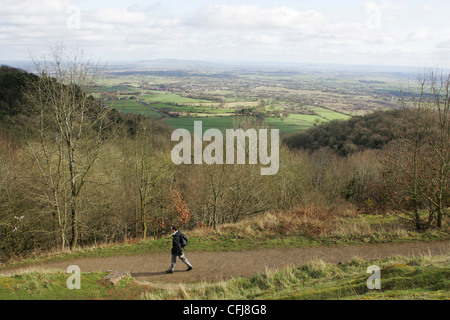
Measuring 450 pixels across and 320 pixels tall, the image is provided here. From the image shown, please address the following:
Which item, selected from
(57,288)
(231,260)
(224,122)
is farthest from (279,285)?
(224,122)

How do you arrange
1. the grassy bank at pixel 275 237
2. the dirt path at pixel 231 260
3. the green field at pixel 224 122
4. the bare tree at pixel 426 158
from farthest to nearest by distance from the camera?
the green field at pixel 224 122 → the bare tree at pixel 426 158 → the grassy bank at pixel 275 237 → the dirt path at pixel 231 260

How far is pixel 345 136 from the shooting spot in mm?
59250

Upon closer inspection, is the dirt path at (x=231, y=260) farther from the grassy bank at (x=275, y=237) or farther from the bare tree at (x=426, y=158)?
the bare tree at (x=426, y=158)

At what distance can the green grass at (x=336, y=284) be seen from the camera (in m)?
6.78

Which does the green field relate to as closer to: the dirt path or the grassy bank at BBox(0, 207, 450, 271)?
the grassy bank at BBox(0, 207, 450, 271)

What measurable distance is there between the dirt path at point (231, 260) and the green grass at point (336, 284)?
4.60 ft

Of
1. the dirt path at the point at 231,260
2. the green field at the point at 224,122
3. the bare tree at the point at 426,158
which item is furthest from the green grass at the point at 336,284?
the green field at the point at 224,122

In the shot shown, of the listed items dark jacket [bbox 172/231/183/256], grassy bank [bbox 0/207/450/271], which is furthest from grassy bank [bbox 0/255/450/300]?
grassy bank [bbox 0/207/450/271]

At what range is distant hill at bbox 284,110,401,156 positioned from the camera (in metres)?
54.0

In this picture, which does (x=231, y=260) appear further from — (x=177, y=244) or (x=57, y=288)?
(x=57, y=288)

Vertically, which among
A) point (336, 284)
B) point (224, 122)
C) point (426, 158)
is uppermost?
point (224, 122)

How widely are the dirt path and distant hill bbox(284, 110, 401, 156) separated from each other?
43.1 meters

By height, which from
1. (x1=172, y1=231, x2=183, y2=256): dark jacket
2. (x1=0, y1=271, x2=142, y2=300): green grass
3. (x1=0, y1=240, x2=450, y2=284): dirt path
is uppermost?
(x1=172, y1=231, x2=183, y2=256): dark jacket

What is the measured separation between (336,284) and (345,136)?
2214 inches
